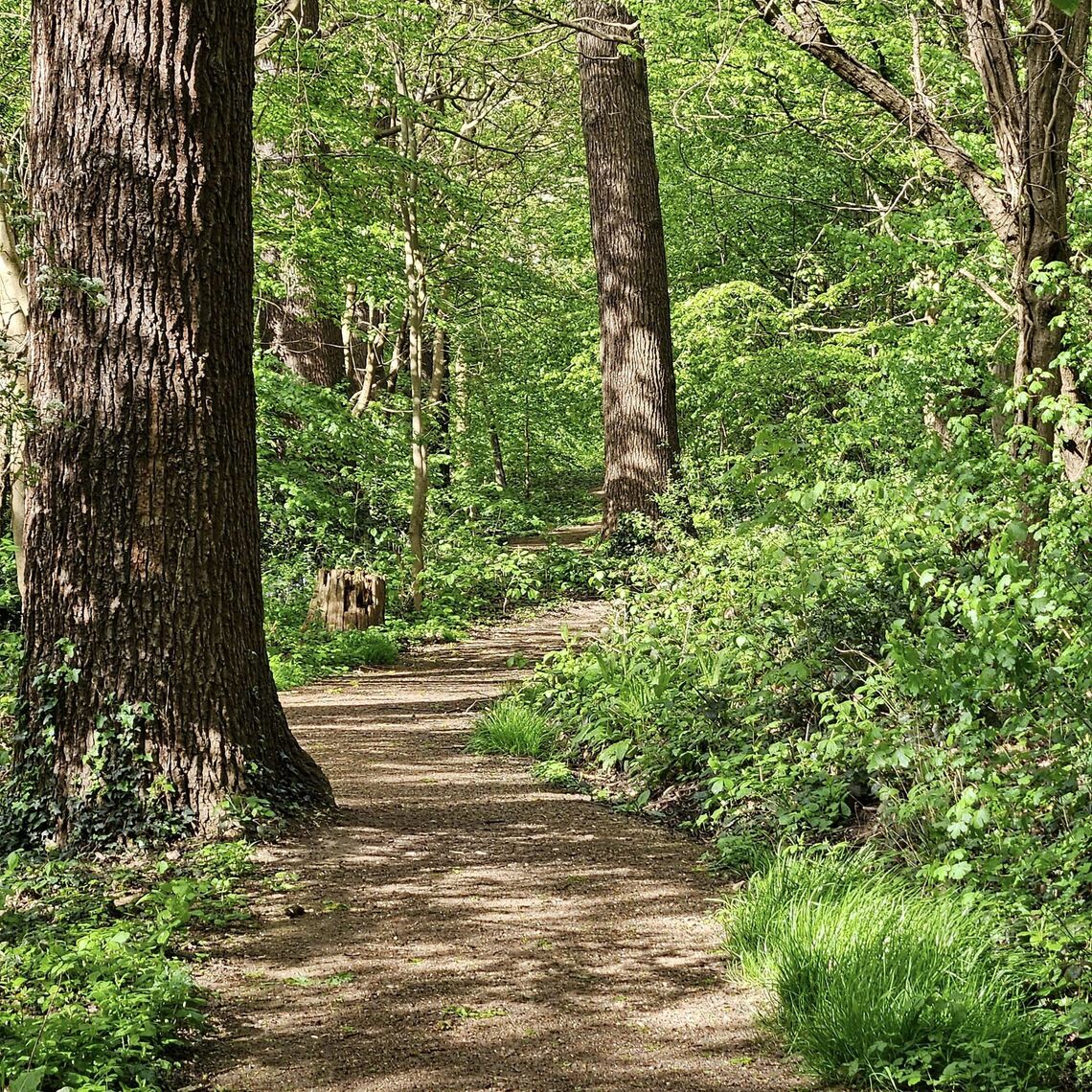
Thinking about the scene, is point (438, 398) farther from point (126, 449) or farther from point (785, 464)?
point (126, 449)

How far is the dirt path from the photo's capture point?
11.5 ft

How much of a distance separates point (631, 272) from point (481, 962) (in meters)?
11.5

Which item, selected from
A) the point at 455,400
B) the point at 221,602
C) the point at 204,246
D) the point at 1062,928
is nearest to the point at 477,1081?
the point at 1062,928

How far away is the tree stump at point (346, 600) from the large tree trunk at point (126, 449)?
308 inches

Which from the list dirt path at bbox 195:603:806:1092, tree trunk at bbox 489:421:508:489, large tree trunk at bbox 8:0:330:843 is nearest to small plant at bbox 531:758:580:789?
dirt path at bbox 195:603:806:1092

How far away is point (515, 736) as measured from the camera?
7855 millimetres

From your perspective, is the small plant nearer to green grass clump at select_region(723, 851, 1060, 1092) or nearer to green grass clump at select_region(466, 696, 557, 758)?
green grass clump at select_region(466, 696, 557, 758)

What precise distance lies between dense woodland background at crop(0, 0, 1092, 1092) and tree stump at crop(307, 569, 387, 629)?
309 mm

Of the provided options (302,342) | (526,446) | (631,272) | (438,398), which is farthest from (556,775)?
(526,446)

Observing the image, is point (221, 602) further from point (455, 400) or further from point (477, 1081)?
point (455, 400)

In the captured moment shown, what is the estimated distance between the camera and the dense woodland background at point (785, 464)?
4.20 m

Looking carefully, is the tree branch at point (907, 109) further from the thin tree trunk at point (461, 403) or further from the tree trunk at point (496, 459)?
the tree trunk at point (496, 459)

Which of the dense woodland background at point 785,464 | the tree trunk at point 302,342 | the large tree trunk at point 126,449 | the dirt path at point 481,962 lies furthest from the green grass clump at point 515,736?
the tree trunk at point 302,342

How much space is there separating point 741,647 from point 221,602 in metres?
3.06
